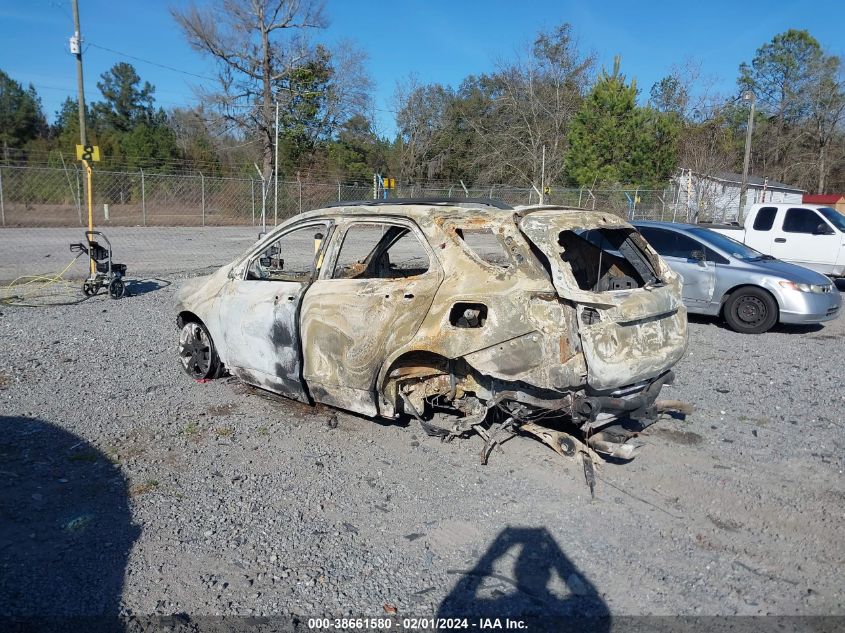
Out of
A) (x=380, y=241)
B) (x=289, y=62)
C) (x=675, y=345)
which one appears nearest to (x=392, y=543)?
(x=675, y=345)

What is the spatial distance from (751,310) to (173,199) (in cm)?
2458

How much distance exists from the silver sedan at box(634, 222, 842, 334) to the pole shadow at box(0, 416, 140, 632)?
26.2 ft

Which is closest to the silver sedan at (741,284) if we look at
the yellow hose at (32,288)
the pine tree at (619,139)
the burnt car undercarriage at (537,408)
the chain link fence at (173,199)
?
the burnt car undercarriage at (537,408)

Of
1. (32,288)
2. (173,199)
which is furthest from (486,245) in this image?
(173,199)

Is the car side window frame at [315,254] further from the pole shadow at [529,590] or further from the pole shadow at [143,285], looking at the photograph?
the pole shadow at [143,285]

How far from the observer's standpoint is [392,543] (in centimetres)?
359

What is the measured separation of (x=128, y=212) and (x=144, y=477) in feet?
84.0

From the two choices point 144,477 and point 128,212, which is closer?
point 144,477

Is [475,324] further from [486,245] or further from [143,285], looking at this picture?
[143,285]

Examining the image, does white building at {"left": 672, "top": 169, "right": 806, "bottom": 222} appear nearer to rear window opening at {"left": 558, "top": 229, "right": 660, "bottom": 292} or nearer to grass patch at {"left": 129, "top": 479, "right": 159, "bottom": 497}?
rear window opening at {"left": 558, "top": 229, "right": 660, "bottom": 292}

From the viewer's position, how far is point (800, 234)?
43.1 feet

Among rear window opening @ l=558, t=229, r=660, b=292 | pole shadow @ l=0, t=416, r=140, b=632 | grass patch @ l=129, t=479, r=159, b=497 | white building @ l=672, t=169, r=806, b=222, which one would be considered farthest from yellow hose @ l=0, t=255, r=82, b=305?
white building @ l=672, t=169, r=806, b=222

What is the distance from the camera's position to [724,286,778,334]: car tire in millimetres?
9016

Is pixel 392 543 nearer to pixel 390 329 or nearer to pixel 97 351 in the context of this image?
pixel 390 329
